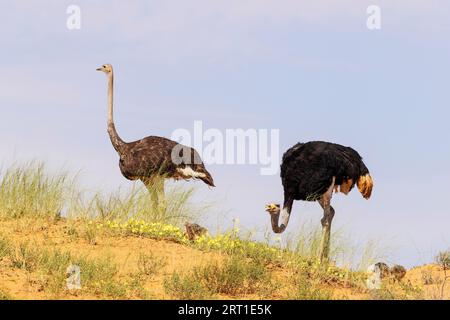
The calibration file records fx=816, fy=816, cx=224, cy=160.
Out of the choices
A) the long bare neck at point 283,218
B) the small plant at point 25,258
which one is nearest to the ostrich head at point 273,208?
the long bare neck at point 283,218

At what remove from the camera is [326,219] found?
50.7 feet

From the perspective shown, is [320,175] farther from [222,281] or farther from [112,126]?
[112,126]

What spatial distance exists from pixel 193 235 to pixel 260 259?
72.2 inches

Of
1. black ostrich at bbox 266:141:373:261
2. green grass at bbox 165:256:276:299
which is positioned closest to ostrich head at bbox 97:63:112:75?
black ostrich at bbox 266:141:373:261

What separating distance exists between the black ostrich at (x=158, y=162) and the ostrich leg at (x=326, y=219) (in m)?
3.71

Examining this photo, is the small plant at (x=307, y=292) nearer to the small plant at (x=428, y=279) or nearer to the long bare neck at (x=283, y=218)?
the long bare neck at (x=283, y=218)

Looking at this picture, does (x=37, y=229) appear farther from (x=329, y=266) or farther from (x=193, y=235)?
(x=329, y=266)

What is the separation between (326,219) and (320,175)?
2.76ft

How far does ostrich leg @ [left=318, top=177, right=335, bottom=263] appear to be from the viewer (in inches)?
583

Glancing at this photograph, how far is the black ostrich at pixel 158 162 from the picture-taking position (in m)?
18.0

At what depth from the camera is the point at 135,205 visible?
15.8 metres

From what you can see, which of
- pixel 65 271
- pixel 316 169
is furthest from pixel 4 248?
pixel 316 169

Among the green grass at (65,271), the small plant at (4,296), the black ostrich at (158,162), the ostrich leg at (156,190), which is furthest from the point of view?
the black ostrich at (158,162)
